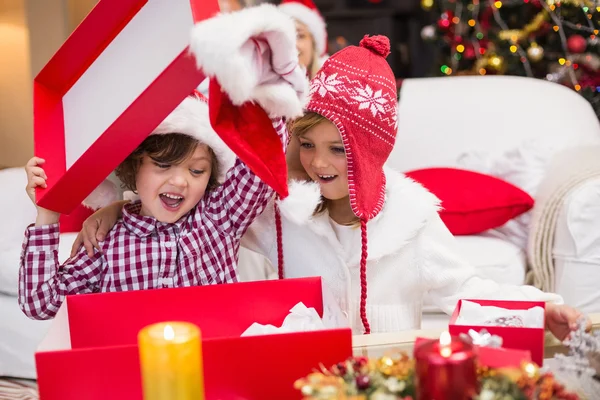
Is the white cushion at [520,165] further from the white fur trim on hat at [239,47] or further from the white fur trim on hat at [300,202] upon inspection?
the white fur trim on hat at [239,47]

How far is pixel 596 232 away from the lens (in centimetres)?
174

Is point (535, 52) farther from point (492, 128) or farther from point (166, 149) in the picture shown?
point (166, 149)

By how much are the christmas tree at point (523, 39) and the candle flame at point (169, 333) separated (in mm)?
2558

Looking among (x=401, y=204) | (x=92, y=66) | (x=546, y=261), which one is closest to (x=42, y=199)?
(x=92, y=66)

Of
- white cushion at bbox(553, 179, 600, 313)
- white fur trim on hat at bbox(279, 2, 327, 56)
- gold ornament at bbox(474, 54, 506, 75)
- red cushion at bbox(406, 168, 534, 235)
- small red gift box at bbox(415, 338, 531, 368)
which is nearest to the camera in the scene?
small red gift box at bbox(415, 338, 531, 368)

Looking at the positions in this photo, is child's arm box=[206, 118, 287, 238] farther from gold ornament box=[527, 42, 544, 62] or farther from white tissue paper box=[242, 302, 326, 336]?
gold ornament box=[527, 42, 544, 62]

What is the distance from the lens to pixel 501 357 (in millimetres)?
768

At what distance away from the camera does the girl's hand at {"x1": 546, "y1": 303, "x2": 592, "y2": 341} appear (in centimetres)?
94

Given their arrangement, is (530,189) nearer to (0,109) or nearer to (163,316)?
(163,316)

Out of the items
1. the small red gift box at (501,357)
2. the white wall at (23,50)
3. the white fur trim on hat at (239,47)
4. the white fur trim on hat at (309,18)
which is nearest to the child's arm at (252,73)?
the white fur trim on hat at (239,47)

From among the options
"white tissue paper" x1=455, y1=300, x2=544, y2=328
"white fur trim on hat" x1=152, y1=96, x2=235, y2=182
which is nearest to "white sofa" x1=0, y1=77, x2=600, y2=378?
"white fur trim on hat" x1=152, y1=96, x2=235, y2=182

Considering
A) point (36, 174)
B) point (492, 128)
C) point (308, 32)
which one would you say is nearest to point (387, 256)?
point (36, 174)

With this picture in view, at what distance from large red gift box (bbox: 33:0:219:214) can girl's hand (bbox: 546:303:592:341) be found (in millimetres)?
599

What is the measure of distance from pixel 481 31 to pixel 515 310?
2459 mm
